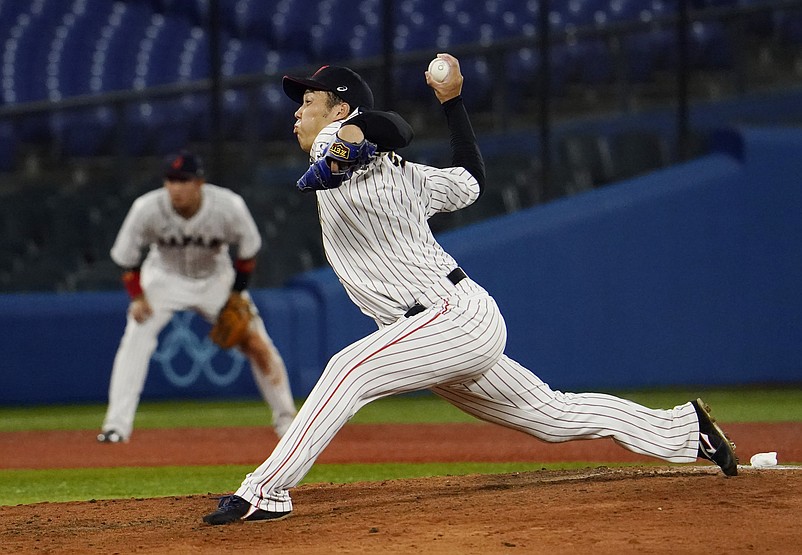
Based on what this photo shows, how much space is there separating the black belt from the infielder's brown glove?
12.2 ft

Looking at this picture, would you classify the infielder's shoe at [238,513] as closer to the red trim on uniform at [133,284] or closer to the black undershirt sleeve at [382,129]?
the black undershirt sleeve at [382,129]

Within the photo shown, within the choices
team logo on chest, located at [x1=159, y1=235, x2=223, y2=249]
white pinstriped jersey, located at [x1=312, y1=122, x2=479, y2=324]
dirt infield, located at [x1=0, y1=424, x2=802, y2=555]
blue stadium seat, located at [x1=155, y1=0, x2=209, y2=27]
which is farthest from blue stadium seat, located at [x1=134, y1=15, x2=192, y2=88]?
white pinstriped jersey, located at [x1=312, y1=122, x2=479, y2=324]

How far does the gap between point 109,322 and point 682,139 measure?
196 inches

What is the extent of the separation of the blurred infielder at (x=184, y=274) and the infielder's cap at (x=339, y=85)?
12.0 ft

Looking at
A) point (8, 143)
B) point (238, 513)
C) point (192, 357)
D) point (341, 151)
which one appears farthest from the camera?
point (8, 143)

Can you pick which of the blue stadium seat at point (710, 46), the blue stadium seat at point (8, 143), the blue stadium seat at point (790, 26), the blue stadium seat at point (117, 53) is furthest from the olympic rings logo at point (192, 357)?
the blue stadium seat at point (790, 26)

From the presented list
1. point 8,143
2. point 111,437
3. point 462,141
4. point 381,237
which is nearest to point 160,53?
point 8,143

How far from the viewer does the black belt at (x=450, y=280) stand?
173 inches

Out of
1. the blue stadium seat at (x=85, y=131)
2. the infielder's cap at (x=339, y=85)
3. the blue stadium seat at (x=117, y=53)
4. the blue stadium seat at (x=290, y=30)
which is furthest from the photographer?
the blue stadium seat at (x=290, y=30)

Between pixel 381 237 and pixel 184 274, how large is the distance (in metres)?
4.27

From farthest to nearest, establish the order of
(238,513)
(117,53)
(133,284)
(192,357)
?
(117,53) → (192,357) → (133,284) → (238,513)

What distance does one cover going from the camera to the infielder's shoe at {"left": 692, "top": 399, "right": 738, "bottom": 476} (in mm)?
4855

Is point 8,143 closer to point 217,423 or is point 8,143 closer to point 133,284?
point 217,423

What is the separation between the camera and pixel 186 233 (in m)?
8.36
